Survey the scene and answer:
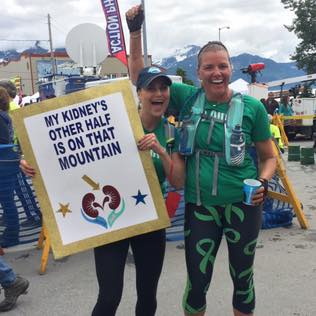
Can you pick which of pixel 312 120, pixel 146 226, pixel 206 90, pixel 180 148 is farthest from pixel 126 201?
pixel 312 120

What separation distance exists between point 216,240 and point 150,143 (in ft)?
2.36

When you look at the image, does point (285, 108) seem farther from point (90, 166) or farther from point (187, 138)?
point (90, 166)

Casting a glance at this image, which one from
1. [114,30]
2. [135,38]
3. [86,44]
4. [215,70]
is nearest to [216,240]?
[215,70]

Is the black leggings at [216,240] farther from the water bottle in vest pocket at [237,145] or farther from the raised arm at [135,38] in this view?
the raised arm at [135,38]

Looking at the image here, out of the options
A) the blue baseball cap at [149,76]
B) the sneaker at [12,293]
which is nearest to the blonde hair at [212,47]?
the blue baseball cap at [149,76]

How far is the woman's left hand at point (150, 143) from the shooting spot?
2.50 metres

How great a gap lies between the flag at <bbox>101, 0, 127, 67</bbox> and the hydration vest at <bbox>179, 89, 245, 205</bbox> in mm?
12835

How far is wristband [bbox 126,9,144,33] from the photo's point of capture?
2.81 metres

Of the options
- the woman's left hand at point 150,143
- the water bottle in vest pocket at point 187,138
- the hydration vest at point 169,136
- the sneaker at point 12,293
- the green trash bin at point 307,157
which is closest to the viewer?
the woman's left hand at point 150,143

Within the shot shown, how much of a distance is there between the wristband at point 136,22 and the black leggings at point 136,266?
127 cm

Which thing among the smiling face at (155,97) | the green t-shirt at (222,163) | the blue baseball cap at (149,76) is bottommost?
the green t-shirt at (222,163)

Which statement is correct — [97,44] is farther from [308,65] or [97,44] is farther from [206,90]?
[308,65]

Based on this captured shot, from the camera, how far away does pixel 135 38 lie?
9.50 ft

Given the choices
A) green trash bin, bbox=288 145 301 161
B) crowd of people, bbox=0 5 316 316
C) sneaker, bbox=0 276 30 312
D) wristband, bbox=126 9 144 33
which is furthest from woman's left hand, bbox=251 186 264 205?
green trash bin, bbox=288 145 301 161
